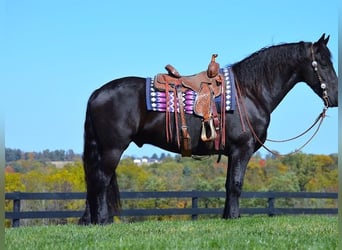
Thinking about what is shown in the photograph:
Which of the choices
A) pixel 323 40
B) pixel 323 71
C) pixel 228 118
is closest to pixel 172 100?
pixel 228 118

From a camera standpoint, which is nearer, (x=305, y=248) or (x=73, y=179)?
(x=305, y=248)

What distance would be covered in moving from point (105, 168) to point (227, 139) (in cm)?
175

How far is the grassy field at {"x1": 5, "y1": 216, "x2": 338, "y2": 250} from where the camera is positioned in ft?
16.1

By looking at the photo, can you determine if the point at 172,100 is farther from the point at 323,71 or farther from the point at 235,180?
the point at 323,71

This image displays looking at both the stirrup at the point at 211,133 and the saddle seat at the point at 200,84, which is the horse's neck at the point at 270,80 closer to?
the saddle seat at the point at 200,84

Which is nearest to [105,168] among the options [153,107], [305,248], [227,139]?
[153,107]

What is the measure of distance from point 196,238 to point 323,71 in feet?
12.6

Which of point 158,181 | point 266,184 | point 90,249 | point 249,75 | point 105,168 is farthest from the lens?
point 266,184

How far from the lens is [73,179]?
→ 163ft

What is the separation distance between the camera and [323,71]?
A: 812 centimetres

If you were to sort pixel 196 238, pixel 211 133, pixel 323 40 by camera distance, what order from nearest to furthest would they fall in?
pixel 196 238, pixel 211 133, pixel 323 40

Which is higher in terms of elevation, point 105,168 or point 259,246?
point 105,168

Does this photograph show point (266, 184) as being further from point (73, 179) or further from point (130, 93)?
point (130, 93)

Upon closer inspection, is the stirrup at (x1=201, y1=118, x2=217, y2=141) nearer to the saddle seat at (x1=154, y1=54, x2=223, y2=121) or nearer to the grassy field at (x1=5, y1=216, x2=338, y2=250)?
the saddle seat at (x1=154, y1=54, x2=223, y2=121)
